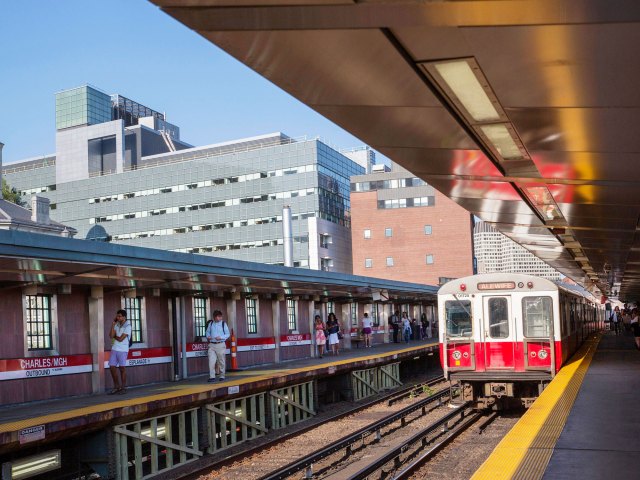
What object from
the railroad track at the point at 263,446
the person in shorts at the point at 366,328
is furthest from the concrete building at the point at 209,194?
the railroad track at the point at 263,446

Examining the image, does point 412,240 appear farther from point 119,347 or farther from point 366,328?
point 119,347

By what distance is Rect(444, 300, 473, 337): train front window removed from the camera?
16.2 meters

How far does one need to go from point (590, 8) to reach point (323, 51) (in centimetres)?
149

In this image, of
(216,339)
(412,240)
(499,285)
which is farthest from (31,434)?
(412,240)

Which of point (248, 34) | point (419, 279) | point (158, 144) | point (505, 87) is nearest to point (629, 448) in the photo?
point (505, 87)

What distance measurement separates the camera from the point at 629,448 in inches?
302

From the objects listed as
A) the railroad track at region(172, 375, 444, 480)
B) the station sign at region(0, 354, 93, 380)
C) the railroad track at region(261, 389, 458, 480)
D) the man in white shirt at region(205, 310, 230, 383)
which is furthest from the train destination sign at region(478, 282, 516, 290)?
the station sign at region(0, 354, 93, 380)

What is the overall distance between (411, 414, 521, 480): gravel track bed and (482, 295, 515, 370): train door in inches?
53.2

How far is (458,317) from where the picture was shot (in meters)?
16.3

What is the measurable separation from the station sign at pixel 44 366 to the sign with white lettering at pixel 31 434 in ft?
10.5

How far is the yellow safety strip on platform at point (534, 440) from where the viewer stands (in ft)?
21.7

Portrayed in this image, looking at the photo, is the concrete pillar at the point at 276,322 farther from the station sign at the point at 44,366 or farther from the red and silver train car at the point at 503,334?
the station sign at the point at 44,366

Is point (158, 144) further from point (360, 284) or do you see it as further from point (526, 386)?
point (526, 386)

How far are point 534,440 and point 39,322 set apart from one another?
31.9ft
